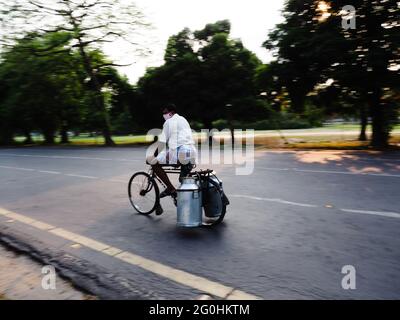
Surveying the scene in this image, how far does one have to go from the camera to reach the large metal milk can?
500 centimetres

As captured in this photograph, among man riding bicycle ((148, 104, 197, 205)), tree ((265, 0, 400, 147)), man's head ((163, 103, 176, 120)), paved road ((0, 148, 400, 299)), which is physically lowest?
paved road ((0, 148, 400, 299))

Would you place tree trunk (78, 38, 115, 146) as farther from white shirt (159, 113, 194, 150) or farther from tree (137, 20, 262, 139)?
white shirt (159, 113, 194, 150)

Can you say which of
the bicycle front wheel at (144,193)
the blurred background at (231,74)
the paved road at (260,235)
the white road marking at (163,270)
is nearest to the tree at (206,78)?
the blurred background at (231,74)

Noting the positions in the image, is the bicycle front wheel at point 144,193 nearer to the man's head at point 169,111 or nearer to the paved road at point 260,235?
the paved road at point 260,235

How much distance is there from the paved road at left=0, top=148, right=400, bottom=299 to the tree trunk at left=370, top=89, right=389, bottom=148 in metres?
8.86

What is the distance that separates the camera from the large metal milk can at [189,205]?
197 inches

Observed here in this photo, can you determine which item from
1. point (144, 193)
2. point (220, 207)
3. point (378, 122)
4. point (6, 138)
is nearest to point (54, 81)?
point (6, 138)

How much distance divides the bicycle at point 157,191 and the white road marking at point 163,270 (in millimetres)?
1453

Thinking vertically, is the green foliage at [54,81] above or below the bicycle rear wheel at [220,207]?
above

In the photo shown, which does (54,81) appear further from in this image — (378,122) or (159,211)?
(159,211)

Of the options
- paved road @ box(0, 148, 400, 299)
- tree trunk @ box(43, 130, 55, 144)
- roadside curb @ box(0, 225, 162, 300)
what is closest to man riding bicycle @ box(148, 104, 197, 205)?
paved road @ box(0, 148, 400, 299)

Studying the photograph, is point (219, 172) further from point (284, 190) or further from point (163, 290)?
point (163, 290)

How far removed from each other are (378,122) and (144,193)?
49.9ft

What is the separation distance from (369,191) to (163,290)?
5548 mm
